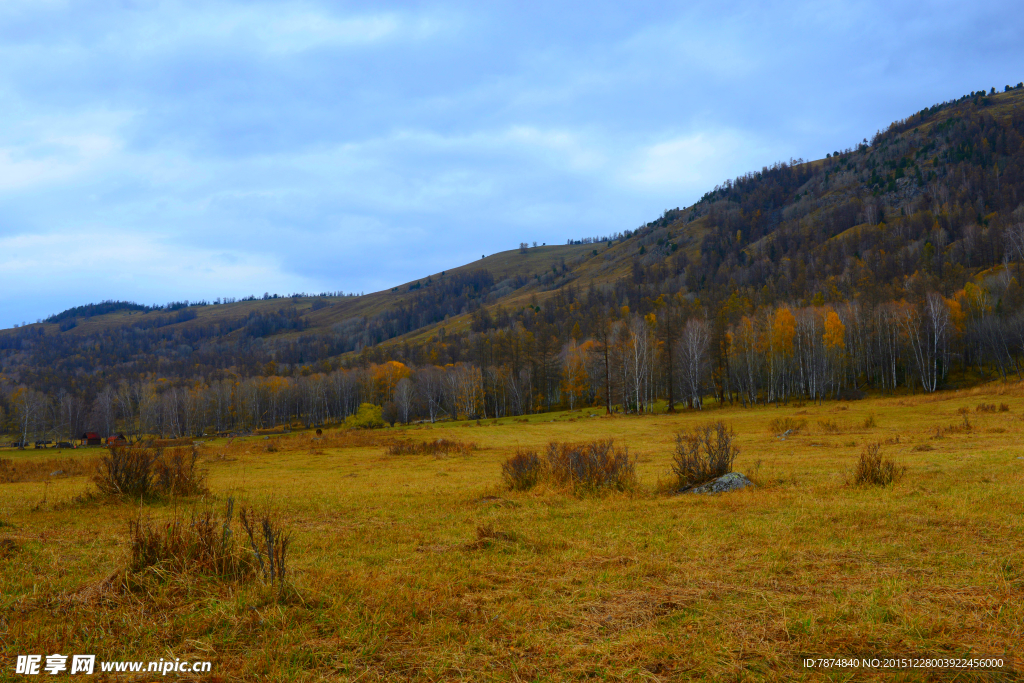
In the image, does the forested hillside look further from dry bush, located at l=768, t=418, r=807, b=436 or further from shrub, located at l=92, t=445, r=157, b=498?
shrub, located at l=92, t=445, r=157, b=498

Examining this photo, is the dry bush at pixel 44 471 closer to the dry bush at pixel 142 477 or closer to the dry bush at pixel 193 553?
the dry bush at pixel 142 477

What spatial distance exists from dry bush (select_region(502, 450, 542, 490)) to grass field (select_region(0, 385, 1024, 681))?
85 cm

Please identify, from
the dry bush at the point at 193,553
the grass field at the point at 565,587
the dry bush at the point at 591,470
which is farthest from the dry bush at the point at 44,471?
the dry bush at the point at 591,470

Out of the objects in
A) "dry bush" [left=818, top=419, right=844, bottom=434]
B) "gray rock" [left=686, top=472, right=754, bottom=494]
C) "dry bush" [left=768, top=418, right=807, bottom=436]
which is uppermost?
"gray rock" [left=686, top=472, right=754, bottom=494]

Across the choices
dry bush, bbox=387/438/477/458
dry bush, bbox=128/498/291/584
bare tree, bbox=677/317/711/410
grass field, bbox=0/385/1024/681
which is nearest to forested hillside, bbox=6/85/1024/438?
bare tree, bbox=677/317/711/410

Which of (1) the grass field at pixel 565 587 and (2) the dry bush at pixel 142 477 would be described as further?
(2) the dry bush at pixel 142 477

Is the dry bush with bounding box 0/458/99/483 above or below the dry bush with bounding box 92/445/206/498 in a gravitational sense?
below

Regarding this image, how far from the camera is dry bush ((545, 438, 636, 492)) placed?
45.0ft

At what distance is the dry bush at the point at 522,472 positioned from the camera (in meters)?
14.4

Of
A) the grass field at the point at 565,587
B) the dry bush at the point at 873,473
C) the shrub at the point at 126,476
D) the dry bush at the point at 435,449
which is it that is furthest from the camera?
the dry bush at the point at 435,449

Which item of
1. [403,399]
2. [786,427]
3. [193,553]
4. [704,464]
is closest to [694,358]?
[786,427]

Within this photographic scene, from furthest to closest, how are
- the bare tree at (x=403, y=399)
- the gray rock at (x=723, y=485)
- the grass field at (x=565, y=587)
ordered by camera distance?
the bare tree at (x=403, y=399), the gray rock at (x=723, y=485), the grass field at (x=565, y=587)

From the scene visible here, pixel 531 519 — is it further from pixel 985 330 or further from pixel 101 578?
pixel 985 330

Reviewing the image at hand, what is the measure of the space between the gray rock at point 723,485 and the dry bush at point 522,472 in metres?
4.15
